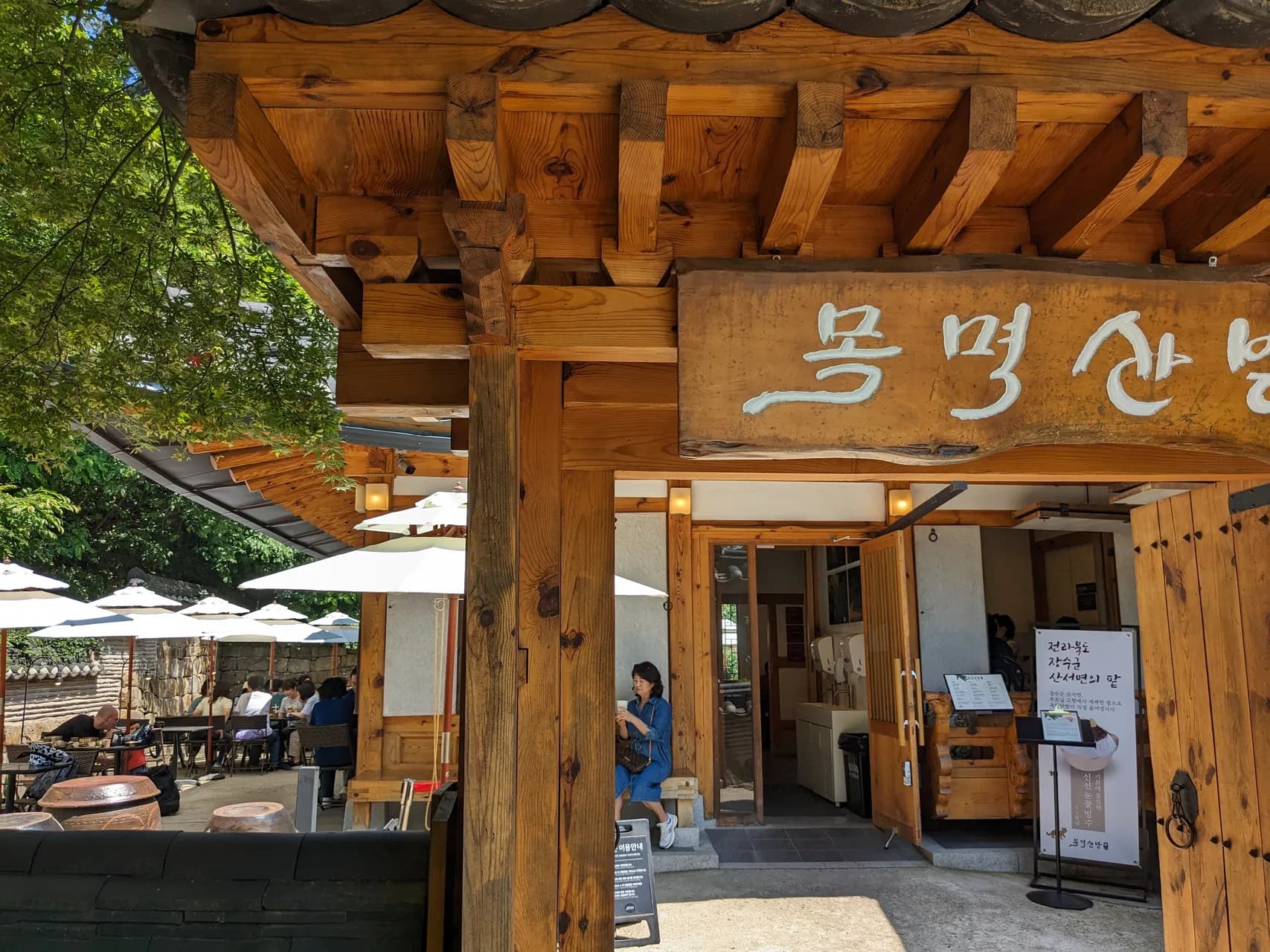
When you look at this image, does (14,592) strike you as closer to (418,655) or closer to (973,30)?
(418,655)

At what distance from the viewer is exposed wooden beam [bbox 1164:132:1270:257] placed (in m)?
2.00

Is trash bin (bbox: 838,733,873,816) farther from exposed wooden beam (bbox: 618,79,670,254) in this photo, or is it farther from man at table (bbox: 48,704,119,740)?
man at table (bbox: 48,704,119,740)

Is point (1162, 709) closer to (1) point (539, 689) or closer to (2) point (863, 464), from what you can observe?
(2) point (863, 464)

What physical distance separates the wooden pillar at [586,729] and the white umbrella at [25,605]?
5741 millimetres

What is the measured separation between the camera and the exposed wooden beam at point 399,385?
8.55 ft

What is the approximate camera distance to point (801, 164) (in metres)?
1.77

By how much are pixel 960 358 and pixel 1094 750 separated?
15.1 feet

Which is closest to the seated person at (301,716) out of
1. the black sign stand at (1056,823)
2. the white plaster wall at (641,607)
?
the white plaster wall at (641,607)

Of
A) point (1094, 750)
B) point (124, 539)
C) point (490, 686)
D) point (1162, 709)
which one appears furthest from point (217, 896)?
point (124, 539)

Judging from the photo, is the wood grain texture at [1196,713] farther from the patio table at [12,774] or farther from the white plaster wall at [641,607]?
the patio table at [12,774]

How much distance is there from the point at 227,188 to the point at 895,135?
135 centimetres

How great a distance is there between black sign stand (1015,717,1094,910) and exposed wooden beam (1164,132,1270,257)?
4.00 metres

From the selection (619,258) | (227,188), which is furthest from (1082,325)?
(227,188)

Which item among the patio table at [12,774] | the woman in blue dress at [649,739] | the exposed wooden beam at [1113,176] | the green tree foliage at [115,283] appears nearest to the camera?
the exposed wooden beam at [1113,176]
